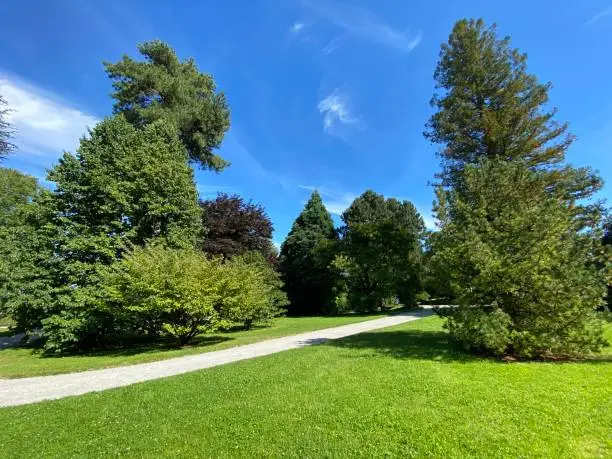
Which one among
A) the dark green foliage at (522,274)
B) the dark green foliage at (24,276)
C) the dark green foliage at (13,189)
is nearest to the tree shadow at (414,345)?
the dark green foliage at (522,274)

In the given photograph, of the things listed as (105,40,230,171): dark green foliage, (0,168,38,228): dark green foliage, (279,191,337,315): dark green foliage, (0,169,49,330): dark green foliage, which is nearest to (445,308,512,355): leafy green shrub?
(0,169,49,330): dark green foliage

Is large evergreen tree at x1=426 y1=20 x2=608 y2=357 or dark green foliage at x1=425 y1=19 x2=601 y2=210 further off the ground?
dark green foliage at x1=425 y1=19 x2=601 y2=210

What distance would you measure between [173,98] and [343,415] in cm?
2187

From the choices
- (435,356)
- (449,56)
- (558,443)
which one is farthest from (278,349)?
(449,56)

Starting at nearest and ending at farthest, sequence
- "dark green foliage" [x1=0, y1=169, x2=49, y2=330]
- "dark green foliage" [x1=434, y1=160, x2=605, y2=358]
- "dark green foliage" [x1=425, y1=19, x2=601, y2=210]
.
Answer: "dark green foliage" [x1=434, y1=160, x2=605, y2=358] < "dark green foliage" [x1=0, y1=169, x2=49, y2=330] < "dark green foliage" [x1=425, y1=19, x2=601, y2=210]

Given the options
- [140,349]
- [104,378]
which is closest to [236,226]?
[140,349]

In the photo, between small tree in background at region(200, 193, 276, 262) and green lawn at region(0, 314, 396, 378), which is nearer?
green lawn at region(0, 314, 396, 378)

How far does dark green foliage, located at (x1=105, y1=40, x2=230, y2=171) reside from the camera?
20609 millimetres

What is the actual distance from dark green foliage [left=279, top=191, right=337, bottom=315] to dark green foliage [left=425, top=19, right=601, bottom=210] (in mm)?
12753

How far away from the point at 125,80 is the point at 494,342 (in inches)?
921

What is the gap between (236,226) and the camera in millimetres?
22625

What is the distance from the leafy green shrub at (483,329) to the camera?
709cm

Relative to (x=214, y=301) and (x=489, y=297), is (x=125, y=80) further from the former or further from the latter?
(x=489, y=297)

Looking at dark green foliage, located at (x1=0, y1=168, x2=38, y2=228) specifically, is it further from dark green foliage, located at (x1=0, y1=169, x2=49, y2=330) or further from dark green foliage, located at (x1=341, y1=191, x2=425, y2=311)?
dark green foliage, located at (x1=341, y1=191, x2=425, y2=311)
